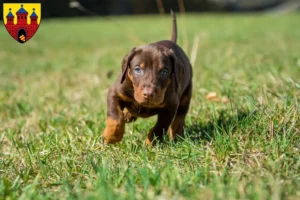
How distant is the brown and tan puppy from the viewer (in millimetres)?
3232

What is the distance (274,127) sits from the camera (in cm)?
311

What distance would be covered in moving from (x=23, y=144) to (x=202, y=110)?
65.0 inches

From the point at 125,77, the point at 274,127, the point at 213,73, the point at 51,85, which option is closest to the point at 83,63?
the point at 51,85

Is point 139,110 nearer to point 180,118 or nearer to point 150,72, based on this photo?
point 150,72

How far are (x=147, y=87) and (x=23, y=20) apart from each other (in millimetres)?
1276

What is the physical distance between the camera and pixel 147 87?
3117 millimetres

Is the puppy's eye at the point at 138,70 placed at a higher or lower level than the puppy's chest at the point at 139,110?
higher

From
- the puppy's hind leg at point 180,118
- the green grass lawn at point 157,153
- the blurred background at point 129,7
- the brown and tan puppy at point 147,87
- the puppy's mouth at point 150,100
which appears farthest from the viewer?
the blurred background at point 129,7

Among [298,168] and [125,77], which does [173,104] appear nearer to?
[125,77]

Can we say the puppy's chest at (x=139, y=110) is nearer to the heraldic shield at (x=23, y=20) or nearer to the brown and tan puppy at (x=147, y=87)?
the brown and tan puppy at (x=147, y=87)

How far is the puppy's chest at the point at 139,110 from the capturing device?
351cm

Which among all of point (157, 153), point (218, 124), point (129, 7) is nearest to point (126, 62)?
point (157, 153)

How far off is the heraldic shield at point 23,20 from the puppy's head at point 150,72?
83 centimetres

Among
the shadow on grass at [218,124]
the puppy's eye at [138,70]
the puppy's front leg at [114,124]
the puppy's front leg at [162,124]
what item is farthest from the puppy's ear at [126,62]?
the shadow on grass at [218,124]
